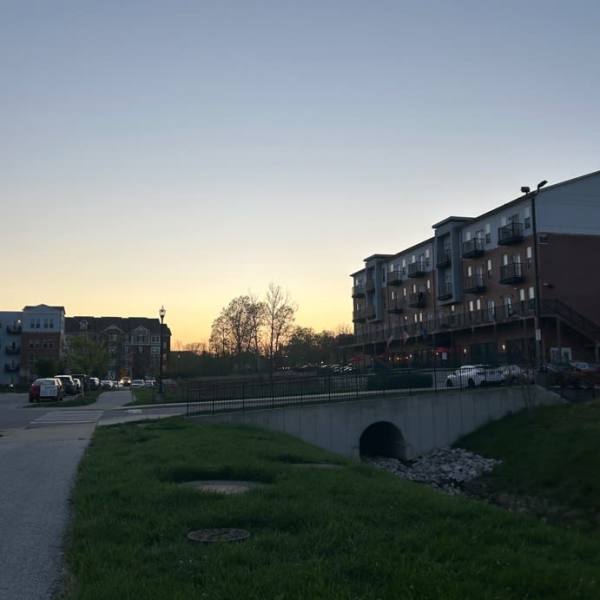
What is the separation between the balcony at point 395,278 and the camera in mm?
79000

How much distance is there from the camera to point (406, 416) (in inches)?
1310

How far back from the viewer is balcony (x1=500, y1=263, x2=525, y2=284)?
54.4 metres

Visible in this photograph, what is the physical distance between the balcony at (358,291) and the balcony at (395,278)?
29.3 ft

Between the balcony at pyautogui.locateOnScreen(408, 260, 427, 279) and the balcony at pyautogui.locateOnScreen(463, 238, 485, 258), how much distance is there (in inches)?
387

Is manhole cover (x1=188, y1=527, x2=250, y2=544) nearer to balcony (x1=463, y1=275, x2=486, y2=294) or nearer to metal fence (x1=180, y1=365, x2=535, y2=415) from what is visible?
metal fence (x1=180, y1=365, x2=535, y2=415)

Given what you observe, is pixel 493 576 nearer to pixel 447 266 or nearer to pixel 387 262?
pixel 447 266

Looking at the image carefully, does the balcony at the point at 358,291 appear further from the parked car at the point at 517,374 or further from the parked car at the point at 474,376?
the parked car at the point at 517,374

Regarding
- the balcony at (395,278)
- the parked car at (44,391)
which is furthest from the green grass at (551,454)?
the balcony at (395,278)

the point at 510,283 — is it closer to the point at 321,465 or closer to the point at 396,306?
the point at 396,306

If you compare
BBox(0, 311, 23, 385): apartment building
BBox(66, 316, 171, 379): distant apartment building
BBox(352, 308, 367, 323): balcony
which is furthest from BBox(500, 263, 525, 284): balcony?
BBox(66, 316, 171, 379): distant apartment building

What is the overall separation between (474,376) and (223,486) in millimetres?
28305

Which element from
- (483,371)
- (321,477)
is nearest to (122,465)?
(321,477)

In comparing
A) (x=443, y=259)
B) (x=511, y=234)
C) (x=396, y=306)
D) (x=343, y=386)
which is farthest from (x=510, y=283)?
(x=396, y=306)

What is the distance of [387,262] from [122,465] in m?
70.8
